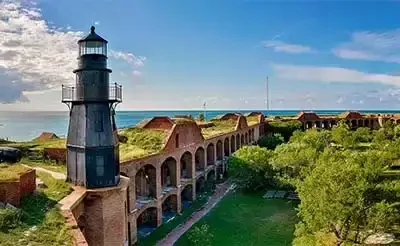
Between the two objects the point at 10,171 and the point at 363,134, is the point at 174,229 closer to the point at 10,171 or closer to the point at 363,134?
the point at 10,171

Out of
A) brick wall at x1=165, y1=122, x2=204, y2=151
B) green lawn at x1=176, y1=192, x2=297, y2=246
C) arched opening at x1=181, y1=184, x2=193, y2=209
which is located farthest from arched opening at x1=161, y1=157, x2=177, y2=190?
green lawn at x1=176, y1=192, x2=297, y2=246

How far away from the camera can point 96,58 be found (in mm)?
17141

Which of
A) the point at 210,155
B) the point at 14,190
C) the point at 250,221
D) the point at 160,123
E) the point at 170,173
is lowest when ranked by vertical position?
the point at 250,221

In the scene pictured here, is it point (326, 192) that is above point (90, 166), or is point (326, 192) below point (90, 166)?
below

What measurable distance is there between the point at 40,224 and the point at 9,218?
1010 millimetres

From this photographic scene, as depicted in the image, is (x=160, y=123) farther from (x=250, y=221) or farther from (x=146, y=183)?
(x=250, y=221)

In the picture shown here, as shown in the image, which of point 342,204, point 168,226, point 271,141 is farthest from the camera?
point 271,141

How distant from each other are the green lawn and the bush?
13.0 m

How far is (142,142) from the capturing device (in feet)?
98.6

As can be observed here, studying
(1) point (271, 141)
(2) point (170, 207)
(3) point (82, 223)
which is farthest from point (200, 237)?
(1) point (271, 141)

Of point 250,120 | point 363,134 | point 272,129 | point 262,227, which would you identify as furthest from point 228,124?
point 262,227

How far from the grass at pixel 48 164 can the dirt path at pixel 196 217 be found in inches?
299

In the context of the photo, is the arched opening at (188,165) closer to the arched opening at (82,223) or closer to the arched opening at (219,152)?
the arched opening at (219,152)

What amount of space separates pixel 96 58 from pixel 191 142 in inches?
739
